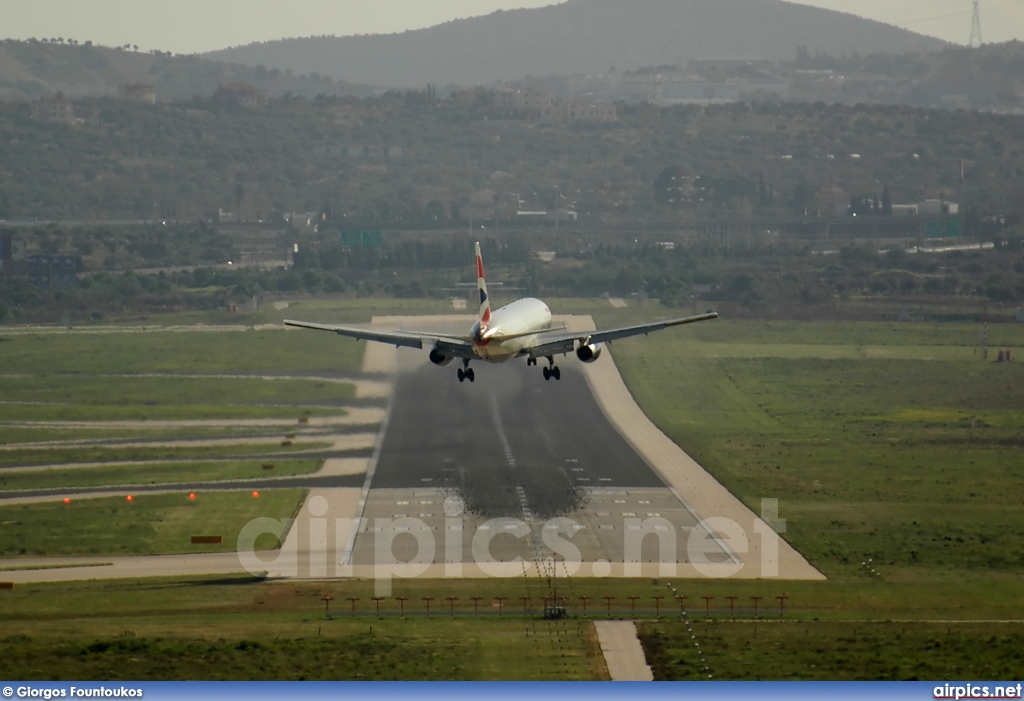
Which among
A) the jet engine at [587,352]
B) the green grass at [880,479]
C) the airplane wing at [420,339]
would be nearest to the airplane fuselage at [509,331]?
the airplane wing at [420,339]

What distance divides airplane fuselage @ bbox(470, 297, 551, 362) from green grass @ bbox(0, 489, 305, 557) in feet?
132

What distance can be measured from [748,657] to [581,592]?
20.8 meters

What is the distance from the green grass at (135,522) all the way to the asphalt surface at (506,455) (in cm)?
1332

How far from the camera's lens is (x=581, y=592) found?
404ft

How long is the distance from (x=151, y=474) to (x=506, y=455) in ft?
116

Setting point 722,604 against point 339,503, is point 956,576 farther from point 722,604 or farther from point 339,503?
point 339,503

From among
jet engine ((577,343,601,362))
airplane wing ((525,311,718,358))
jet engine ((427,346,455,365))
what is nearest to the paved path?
jet engine ((577,343,601,362))

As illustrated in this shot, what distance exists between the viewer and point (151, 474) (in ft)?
552

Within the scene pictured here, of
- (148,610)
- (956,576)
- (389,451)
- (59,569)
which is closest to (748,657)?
(956,576)

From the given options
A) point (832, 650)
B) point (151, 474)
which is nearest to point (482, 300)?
point (832, 650)

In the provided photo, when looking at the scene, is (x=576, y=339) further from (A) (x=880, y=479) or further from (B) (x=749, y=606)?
(A) (x=880, y=479)

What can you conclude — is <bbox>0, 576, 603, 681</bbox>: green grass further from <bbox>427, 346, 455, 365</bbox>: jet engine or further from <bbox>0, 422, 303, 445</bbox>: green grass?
<bbox>0, 422, 303, 445</bbox>: green grass

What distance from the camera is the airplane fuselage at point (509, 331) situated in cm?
10444

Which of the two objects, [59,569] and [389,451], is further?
[389,451]
